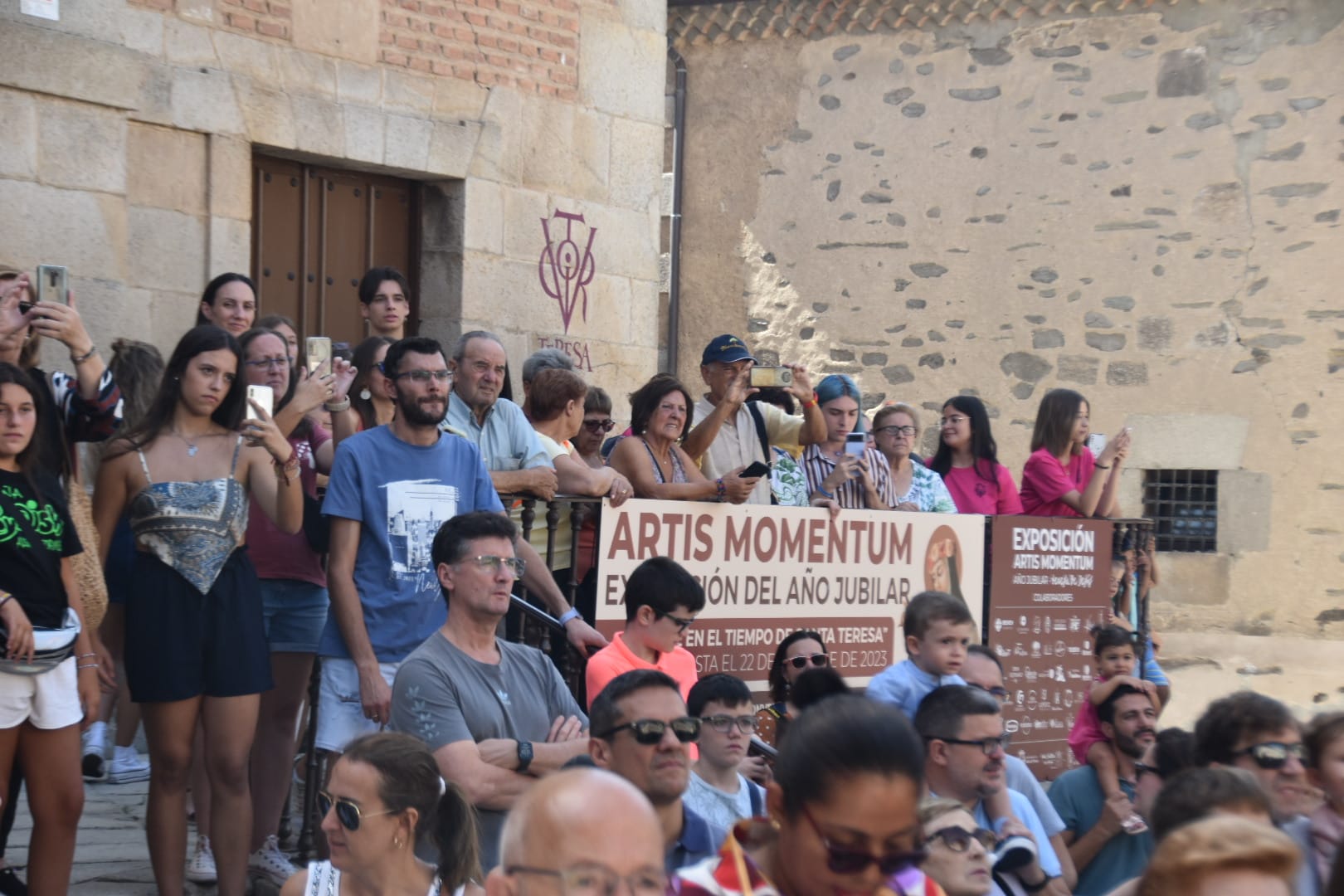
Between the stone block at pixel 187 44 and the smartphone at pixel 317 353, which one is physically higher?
the stone block at pixel 187 44

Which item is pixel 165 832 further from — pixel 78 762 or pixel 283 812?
pixel 283 812

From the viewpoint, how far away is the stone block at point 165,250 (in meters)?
Answer: 7.29

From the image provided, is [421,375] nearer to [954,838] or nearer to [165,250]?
[954,838]

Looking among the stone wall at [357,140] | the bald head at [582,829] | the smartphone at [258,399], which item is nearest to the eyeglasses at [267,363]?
the smartphone at [258,399]

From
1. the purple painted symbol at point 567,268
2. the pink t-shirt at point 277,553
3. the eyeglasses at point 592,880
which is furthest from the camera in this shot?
the purple painted symbol at point 567,268

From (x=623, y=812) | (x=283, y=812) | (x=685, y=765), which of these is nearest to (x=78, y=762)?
(x=283, y=812)

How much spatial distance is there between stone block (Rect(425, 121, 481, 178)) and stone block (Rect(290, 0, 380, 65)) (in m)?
0.57

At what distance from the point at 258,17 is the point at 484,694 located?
4763mm

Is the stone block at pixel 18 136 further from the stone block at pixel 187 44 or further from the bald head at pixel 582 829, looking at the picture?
the bald head at pixel 582 829

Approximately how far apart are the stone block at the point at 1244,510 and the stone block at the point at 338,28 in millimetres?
8021

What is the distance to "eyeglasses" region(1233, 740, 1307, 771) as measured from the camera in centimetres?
427

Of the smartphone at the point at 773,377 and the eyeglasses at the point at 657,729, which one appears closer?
the eyeglasses at the point at 657,729

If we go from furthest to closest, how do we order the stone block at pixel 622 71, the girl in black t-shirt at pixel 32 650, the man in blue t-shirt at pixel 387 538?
the stone block at pixel 622 71 → the man in blue t-shirt at pixel 387 538 → the girl in black t-shirt at pixel 32 650

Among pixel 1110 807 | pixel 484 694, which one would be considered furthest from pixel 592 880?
pixel 1110 807
